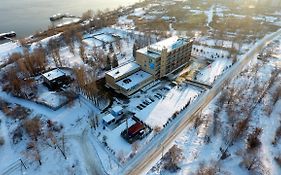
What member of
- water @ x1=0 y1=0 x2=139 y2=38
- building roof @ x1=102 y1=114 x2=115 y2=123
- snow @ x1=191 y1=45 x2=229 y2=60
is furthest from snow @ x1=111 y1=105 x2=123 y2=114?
water @ x1=0 y1=0 x2=139 y2=38

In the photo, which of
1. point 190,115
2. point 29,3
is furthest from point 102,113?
point 29,3

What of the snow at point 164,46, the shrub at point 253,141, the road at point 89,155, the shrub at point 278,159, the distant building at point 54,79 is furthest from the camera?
the distant building at point 54,79

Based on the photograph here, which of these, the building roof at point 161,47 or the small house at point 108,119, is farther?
the building roof at point 161,47

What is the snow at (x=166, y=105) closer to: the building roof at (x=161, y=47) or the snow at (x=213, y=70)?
the snow at (x=213, y=70)

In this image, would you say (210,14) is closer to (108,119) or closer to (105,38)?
(105,38)

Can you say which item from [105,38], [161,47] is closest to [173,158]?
[161,47]

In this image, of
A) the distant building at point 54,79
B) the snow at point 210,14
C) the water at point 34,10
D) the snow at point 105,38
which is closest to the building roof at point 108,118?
the distant building at point 54,79

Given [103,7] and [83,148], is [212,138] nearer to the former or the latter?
[83,148]
